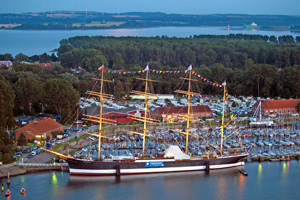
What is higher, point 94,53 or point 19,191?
point 94,53

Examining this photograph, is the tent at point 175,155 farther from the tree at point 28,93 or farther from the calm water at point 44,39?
the calm water at point 44,39

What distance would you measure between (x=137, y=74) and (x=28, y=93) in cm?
1332

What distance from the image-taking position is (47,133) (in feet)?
75.2

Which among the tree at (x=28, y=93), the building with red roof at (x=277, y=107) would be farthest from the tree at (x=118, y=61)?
the building with red roof at (x=277, y=107)

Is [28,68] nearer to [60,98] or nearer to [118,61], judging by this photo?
[60,98]

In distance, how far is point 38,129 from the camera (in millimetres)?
22812

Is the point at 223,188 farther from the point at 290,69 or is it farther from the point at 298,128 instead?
the point at 290,69

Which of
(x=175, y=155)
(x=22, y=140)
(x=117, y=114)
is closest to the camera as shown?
(x=175, y=155)

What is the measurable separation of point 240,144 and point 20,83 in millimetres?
12713

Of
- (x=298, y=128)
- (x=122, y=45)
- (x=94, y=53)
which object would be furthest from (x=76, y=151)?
Result: (x=122, y=45)

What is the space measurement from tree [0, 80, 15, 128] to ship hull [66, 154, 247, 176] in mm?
5734

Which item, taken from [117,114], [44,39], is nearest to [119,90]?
[117,114]

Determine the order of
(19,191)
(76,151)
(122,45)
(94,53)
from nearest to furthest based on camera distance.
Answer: (19,191) → (76,151) → (94,53) → (122,45)

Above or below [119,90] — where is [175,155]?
below
